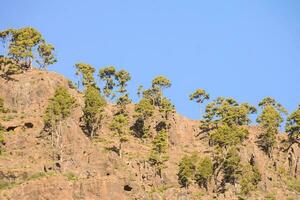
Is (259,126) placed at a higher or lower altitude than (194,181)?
higher

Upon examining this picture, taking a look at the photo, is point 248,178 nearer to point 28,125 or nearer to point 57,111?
point 57,111

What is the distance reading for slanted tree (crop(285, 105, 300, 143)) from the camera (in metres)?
147

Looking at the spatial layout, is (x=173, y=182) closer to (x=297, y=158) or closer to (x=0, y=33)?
(x=297, y=158)

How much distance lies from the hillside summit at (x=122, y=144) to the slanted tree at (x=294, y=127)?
0.23m

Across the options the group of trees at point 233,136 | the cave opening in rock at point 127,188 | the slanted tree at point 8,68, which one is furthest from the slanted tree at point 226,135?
the slanted tree at point 8,68

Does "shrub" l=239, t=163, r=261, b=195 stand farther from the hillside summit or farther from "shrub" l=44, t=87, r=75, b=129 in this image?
"shrub" l=44, t=87, r=75, b=129

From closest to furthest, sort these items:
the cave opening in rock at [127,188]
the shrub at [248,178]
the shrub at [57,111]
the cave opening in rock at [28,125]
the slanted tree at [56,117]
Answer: the cave opening in rock at [127,188] → the slanted tree at [56,117] → the shrub at [57,111] → the shrub at [248,178] → the cave opening in rock at [28,125]

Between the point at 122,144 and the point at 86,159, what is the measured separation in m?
22.5

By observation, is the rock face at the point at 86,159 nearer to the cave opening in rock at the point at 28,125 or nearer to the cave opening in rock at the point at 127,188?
the cave opening in rock at the point at 127,188

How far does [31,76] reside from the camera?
144625 mm

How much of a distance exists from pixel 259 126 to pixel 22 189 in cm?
7523

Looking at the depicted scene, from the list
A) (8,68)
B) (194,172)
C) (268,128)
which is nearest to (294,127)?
(268,128)

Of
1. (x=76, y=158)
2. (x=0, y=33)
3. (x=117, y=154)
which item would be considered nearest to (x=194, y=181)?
(x=117, y=154)

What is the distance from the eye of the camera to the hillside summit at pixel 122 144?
10638cm
